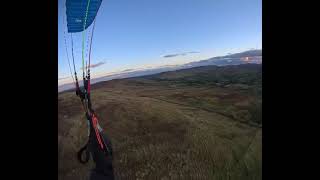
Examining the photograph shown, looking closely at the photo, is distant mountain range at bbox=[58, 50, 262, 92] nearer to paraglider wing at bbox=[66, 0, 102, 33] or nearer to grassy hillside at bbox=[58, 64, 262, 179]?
grassy hillside at bbox=[58, 64, 262, 179]

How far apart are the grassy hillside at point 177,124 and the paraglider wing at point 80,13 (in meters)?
0.71

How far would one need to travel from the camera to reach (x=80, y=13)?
334 centimetres

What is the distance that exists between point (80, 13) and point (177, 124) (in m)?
1.61

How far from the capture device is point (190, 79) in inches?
159

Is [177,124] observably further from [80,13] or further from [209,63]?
[80,13]

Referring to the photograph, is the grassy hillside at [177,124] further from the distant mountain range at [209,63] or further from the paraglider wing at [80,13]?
the paraglider wing at [80,13]

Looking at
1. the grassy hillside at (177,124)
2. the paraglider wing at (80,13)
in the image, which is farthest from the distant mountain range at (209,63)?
the paraglider wing at (80,13)

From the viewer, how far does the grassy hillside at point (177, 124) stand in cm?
357

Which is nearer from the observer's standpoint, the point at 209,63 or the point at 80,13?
the point at 80,13

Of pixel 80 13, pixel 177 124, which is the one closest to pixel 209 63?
pixel 177 124
